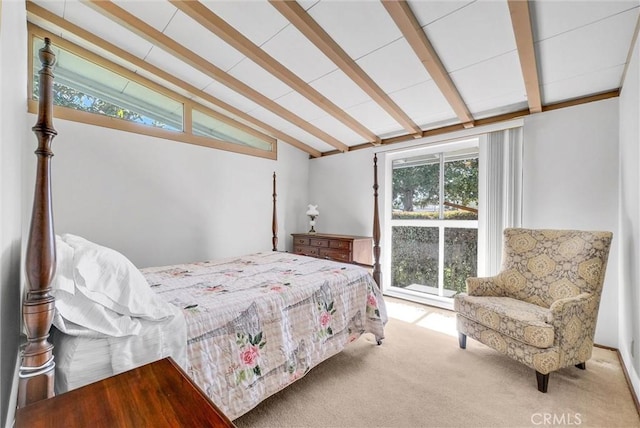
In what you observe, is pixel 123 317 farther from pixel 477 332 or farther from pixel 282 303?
pixel 477 332

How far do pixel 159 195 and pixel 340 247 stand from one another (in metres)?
2.46

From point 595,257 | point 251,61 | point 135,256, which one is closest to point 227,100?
point 251,61

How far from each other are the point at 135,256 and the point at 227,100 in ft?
7.27

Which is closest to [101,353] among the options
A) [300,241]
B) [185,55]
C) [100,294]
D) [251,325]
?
[100,294]

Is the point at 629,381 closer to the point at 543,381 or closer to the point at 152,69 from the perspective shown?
the point at 543,381

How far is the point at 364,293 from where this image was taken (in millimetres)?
2482

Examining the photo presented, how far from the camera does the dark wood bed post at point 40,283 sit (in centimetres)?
87

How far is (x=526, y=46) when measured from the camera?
2.06 meters

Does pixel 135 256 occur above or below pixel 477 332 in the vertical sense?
above

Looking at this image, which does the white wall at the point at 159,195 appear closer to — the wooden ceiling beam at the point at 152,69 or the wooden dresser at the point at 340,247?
the wooden ceiling beam at the point at 152,69

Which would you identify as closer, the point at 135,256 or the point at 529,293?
the point at 529,293

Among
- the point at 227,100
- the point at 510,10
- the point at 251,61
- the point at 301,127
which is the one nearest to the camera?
the point at 510,10

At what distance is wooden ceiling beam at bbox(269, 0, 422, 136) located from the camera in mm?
2107

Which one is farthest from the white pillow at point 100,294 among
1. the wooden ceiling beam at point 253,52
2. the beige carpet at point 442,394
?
the wooden ceiling beam at point 253,52
